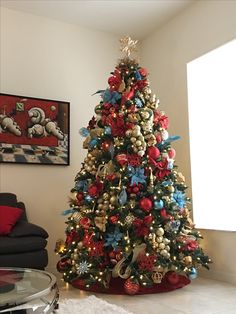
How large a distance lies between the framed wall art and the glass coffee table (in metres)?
2.15

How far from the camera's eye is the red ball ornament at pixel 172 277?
3.15 m

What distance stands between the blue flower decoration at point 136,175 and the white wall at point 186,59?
3.67 feet

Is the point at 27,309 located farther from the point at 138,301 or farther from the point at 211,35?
the point at 211,35

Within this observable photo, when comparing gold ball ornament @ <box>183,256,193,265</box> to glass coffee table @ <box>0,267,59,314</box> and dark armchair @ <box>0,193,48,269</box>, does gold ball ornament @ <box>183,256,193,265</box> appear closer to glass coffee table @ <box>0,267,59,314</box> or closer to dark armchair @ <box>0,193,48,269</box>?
dark armchair @ <box>0,193,48,269</box>

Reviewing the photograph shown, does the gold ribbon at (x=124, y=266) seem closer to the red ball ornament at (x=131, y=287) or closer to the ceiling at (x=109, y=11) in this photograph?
the red ball ornament at (x=131, y=287)

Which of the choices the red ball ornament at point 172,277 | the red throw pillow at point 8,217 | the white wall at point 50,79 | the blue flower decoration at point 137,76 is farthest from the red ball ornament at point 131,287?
the blue flower decoration at point 137,76

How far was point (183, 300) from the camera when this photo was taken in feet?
9.37

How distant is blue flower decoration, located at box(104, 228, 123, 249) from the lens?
9.94 feet

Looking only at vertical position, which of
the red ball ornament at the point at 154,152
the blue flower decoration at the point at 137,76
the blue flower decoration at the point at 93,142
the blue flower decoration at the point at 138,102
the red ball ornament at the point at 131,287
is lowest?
the red ball ornament at the point at 131,287

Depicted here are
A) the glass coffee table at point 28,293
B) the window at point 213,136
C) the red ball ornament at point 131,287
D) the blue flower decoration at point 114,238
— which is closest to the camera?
the glass coffee table at point 28,293

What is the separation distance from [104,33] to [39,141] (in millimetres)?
1807

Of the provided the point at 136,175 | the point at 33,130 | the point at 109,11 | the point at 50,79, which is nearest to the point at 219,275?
the point at 136,175

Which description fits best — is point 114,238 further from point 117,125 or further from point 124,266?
point 117,125

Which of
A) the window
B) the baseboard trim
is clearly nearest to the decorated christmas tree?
the baseboard trim
